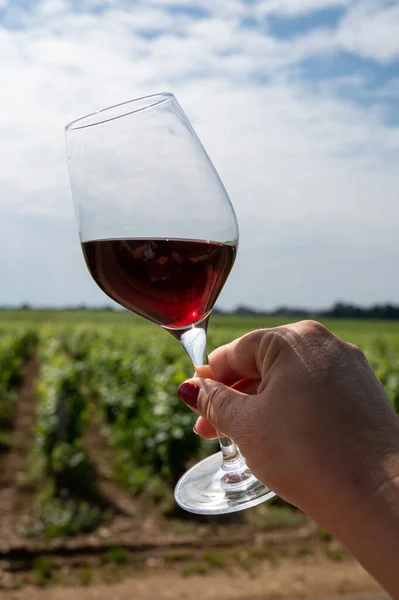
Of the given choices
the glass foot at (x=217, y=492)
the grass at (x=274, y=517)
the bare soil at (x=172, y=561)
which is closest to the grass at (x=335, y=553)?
the bare soil at (x=172, y=561)

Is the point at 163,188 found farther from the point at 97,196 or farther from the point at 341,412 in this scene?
the point at 341,412

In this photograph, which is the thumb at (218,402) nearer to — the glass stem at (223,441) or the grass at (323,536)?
the glass stem at (223,441)

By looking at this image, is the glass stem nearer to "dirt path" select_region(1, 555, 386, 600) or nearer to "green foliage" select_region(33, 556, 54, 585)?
"dirt path" select_region(1, 555, 386, 600)

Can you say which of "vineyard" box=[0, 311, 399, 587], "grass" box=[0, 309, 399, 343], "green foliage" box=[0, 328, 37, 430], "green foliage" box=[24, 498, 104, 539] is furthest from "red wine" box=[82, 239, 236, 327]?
"grass" box=[0, 309, 399, 343]

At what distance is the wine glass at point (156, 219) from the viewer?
160cm

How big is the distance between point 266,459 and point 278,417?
0.10 metres

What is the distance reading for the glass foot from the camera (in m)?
1.70

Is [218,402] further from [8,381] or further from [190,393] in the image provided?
[8,381]

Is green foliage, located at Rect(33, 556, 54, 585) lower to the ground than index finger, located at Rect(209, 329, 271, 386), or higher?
lower

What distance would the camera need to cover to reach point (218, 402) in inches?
64.3

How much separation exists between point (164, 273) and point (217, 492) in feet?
1.97

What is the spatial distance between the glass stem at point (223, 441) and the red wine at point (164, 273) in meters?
0.03

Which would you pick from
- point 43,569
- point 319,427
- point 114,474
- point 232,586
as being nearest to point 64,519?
point 43,569

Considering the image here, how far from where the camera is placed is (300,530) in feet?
23.3
